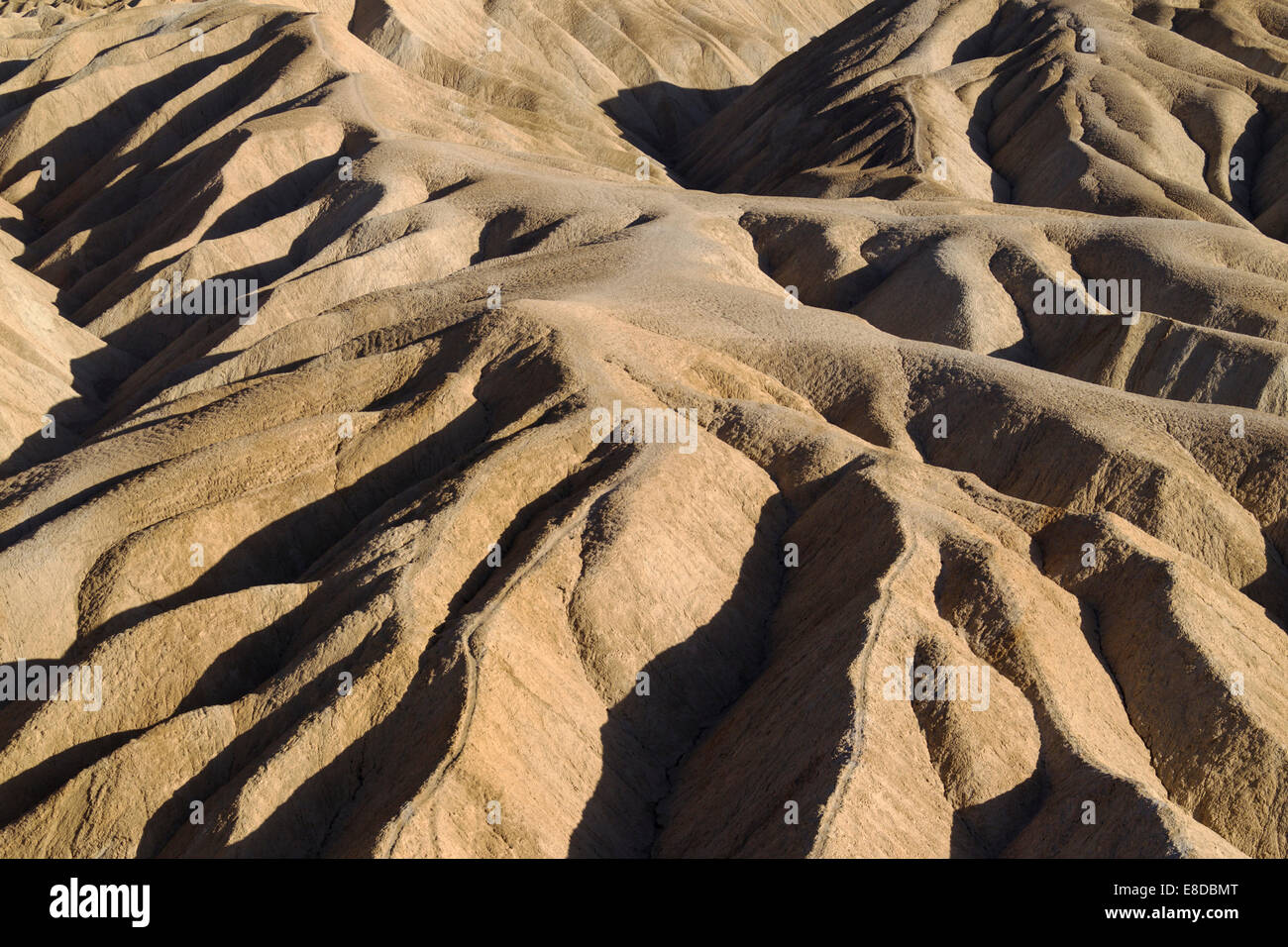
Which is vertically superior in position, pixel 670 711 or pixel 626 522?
pixel 626 522

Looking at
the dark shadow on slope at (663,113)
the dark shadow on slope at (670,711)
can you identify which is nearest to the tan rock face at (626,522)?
the dark shadow on slope at (670,711)

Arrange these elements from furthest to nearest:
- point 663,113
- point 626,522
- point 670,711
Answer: point 663,113 → point 626,522 → point 670,711

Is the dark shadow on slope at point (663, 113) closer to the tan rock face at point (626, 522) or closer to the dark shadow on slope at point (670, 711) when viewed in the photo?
the tan rock face at point (626, 522)

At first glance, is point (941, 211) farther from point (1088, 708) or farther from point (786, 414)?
point (1088, 708)

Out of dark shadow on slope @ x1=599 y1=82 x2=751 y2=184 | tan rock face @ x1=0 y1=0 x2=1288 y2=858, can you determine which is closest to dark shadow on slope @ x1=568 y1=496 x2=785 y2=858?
tan rock face @ x1=0 y1=0 x2=1288 y2=858

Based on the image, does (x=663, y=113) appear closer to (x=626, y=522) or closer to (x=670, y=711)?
(x=626, y=522)

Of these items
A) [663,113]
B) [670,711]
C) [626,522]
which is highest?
[626,522]

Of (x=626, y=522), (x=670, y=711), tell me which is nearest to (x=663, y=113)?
(x=626, y=522)
